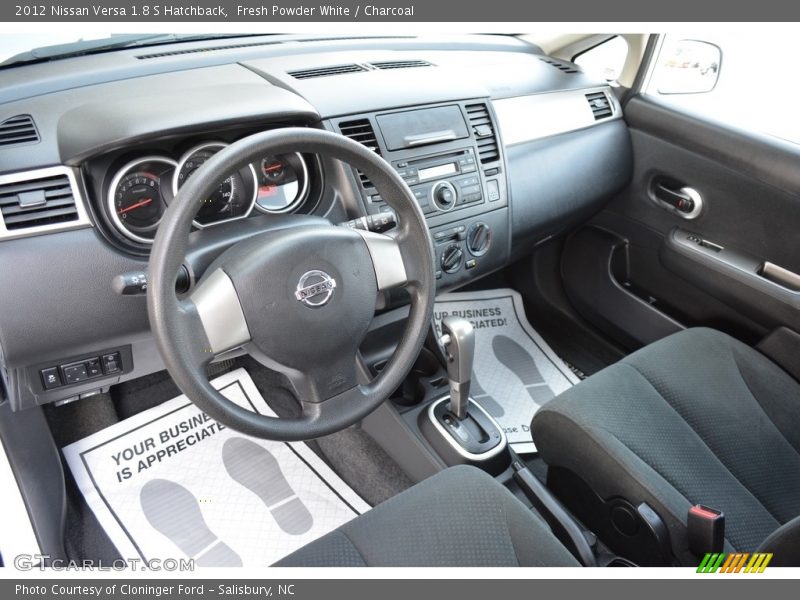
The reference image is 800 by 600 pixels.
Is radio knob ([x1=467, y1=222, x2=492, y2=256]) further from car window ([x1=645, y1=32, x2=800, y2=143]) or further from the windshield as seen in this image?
the windshield

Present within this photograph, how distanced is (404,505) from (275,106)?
0.79 m

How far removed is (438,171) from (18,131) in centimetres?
87

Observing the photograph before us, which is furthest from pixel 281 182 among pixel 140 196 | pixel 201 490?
pixel 201 490

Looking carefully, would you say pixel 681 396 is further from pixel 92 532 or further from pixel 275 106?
pixel 92 532

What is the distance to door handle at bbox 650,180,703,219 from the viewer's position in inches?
79.1

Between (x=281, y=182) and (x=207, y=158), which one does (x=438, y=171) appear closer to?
(x=281, y=182)

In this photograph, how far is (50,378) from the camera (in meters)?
1.39

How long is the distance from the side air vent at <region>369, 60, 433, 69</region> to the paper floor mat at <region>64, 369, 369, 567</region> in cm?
105

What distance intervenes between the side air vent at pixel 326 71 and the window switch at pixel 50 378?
0.82 m

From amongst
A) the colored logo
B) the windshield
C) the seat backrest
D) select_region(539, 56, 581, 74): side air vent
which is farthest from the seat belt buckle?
the windshield

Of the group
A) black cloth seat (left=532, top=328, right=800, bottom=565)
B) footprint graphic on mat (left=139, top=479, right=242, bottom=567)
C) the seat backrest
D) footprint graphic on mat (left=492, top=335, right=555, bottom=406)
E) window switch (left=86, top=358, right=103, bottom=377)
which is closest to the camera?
the seat backrest

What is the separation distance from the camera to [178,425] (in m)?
1.89

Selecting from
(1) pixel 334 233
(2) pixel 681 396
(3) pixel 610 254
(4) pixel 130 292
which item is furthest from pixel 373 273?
(3) pixel 610 254

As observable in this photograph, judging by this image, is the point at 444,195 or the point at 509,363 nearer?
the point at 444,195
